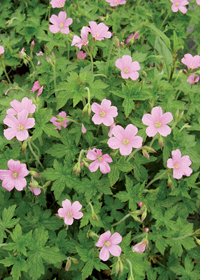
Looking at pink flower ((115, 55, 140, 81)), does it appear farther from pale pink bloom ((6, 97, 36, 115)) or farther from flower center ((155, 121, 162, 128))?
pale pink bloom ((6, 97, 36, 115))

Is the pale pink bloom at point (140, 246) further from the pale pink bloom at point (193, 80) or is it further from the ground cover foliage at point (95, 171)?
the pale pink bloom at point (193, 80)

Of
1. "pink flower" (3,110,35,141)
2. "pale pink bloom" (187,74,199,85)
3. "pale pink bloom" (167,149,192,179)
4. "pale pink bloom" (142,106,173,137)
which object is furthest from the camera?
"pale pink bloom" (187,74,199,85)

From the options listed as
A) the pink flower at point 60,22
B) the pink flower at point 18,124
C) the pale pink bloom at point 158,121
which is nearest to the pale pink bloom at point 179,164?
the pale pink bloom at point 158,121

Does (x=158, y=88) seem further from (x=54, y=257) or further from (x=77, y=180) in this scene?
(x=54, y=257)

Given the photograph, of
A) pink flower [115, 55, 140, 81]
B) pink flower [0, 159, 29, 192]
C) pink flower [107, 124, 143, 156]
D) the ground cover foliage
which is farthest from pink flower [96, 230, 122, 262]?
pink flower [115, 55, 140, 81]

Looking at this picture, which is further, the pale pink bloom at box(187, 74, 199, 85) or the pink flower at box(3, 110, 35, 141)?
the pale pink bloom at box(187, 74, 199, 85)

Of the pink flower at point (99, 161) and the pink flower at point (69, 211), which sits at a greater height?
the pink flower at point (99, 161)

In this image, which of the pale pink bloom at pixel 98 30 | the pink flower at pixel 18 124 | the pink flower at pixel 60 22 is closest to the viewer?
the pink flower at pixel 18 124
